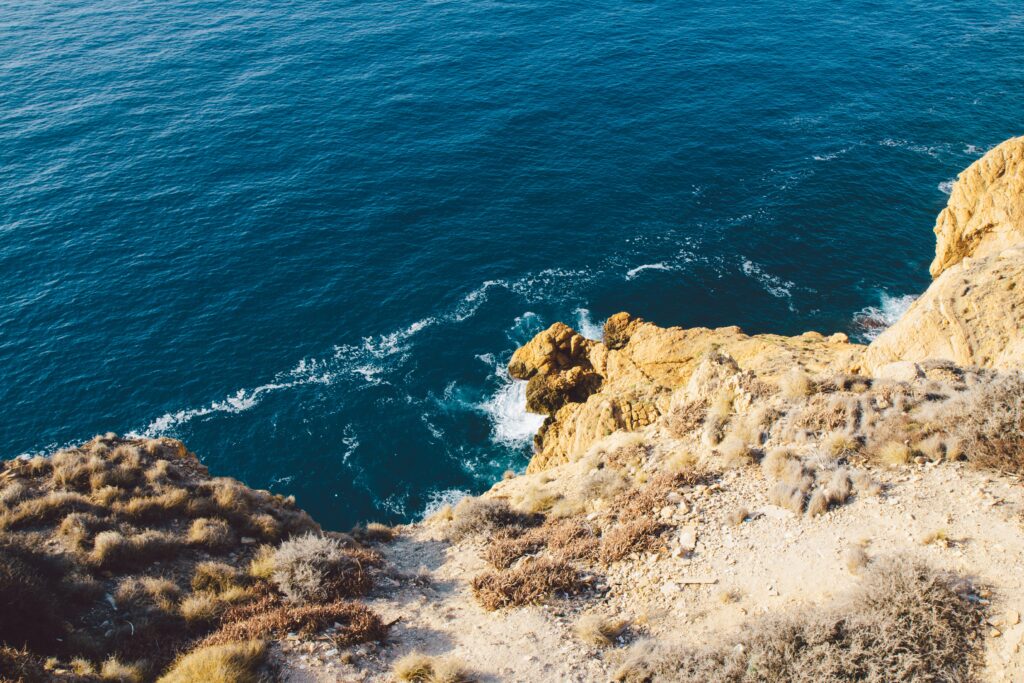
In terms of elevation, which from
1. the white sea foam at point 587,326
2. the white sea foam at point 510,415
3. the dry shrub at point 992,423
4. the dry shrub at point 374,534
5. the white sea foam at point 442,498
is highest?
the dry shrub at point 992,423

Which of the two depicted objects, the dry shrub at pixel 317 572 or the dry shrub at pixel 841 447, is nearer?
the dry shrub at pixel 317 572

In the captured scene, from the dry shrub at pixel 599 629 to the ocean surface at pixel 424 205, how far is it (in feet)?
93.6

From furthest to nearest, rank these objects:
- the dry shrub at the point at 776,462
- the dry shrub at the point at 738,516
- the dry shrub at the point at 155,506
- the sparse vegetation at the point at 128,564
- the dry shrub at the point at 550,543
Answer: the dry shrub at the point at 155,506, the dry shrub at the point at 776,462, the dry shrub at the point at 550,543, the dry shrub at the point at 738,516, the sparse vegetation at the point at 128,564

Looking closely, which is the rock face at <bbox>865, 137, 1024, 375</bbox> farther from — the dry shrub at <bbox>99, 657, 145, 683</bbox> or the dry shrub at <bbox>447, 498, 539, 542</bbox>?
the dry shrub at <bbox>99, 657, 145, 683</bbox>

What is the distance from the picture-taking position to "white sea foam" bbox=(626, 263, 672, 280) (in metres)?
59.8

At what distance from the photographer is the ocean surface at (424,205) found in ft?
162

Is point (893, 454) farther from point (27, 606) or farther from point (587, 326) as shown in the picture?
point (587, 326)

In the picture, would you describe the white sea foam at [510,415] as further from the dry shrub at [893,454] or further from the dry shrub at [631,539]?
the dry shrub at [893,454]

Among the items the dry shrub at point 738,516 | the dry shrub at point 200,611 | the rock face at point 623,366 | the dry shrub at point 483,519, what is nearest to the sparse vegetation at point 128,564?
the dry shrub at point 200,611

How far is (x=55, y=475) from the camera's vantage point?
77.1ft

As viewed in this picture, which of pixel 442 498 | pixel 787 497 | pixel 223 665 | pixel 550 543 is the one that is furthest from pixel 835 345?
pixel 223 665

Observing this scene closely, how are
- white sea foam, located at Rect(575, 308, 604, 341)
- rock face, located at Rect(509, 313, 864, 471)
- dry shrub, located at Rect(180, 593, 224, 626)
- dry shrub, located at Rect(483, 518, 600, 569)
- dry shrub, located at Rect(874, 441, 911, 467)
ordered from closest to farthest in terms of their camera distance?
dry shrub, located at Rect(180, 593, 224, 626)
dry shrub, located at Rect(874, 441, 911, 467)
dry shrub, located at Rect(483, 518, 600, 569)
rock face, located at Rect(509, 313, 864, 471)
white sea foam, located at Rect(575, 308, 604, 341)

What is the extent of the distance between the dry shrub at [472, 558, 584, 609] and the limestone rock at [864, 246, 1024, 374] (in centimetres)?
1588

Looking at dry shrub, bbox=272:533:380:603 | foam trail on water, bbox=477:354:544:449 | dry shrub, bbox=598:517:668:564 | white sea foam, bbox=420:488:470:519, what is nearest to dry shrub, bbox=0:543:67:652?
dry shrub, bbox=272:533:380:603
